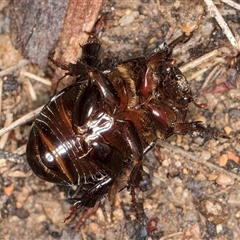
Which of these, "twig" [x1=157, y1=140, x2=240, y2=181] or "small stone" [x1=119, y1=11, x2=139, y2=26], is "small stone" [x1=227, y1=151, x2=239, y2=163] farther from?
"small stone" [x1=119, y1=11, x2=139, y2=26]

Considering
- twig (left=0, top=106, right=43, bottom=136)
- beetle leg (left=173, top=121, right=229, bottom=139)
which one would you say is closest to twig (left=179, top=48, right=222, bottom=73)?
beetle leg (left=173, top=121, right=229, bottom=139)

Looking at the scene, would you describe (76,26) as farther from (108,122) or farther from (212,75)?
(212,75)

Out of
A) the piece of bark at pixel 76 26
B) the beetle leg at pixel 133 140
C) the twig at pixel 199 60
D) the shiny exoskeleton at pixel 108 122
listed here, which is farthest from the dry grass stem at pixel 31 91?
the twig at pixel 199 60

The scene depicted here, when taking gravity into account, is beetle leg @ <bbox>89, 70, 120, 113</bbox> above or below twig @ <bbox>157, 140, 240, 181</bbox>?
above

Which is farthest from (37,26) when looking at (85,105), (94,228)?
(94,228)

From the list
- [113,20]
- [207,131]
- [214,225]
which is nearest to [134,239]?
[214,225]

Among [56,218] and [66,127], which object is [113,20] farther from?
[56,218]
